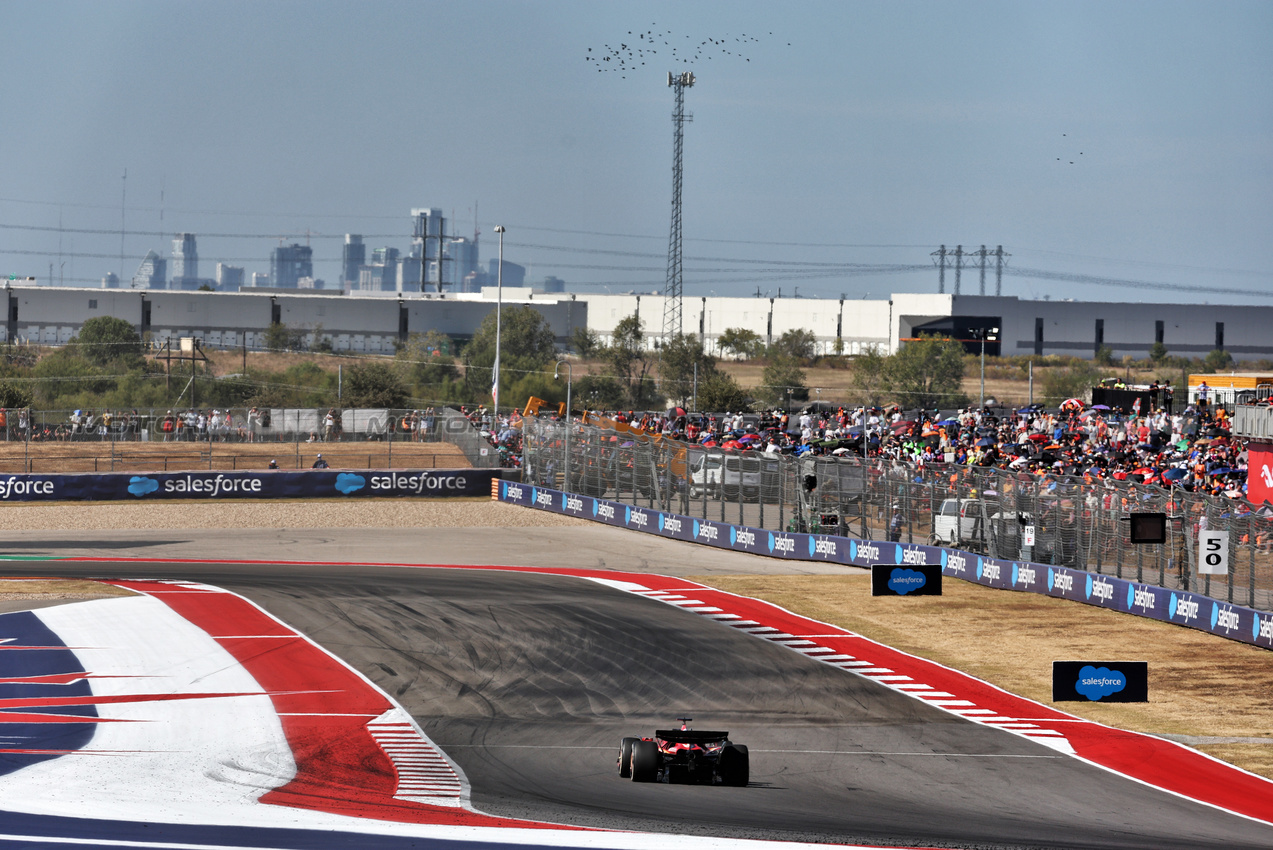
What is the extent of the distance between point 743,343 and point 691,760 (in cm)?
10714

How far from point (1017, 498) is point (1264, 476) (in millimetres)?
8961

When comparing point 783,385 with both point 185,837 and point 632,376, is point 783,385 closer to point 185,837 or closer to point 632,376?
point 632,376

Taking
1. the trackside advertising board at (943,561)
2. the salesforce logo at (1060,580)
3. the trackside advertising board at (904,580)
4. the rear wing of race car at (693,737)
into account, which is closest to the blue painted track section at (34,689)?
the rear wing of race car at (693,737)

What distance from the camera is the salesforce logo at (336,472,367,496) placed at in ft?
147

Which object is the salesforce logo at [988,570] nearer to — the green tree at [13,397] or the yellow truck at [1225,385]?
the yellow truck at [1225,385]

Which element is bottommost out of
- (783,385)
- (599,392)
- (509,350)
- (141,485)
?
(141,485)

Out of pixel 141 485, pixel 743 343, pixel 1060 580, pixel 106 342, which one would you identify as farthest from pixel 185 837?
pixel 743 343

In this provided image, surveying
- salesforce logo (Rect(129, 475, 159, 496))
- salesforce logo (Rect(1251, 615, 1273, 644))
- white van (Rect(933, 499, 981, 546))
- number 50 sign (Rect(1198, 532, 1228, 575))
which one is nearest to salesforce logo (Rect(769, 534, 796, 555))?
white van (Rect(933, 499, 981, 546))

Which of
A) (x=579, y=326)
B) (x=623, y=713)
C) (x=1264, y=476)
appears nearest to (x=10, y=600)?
(x=623, y=713)

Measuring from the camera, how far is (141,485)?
4397cm

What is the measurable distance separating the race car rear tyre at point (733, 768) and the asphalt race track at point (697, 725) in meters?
0.22

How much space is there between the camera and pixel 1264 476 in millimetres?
33219

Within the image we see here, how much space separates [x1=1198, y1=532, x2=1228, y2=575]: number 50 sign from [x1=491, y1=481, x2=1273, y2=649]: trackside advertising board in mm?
658

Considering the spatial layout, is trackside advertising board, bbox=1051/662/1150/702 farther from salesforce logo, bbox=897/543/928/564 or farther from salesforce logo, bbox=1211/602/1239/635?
salesforce logo, bbox=897/543/928/564
